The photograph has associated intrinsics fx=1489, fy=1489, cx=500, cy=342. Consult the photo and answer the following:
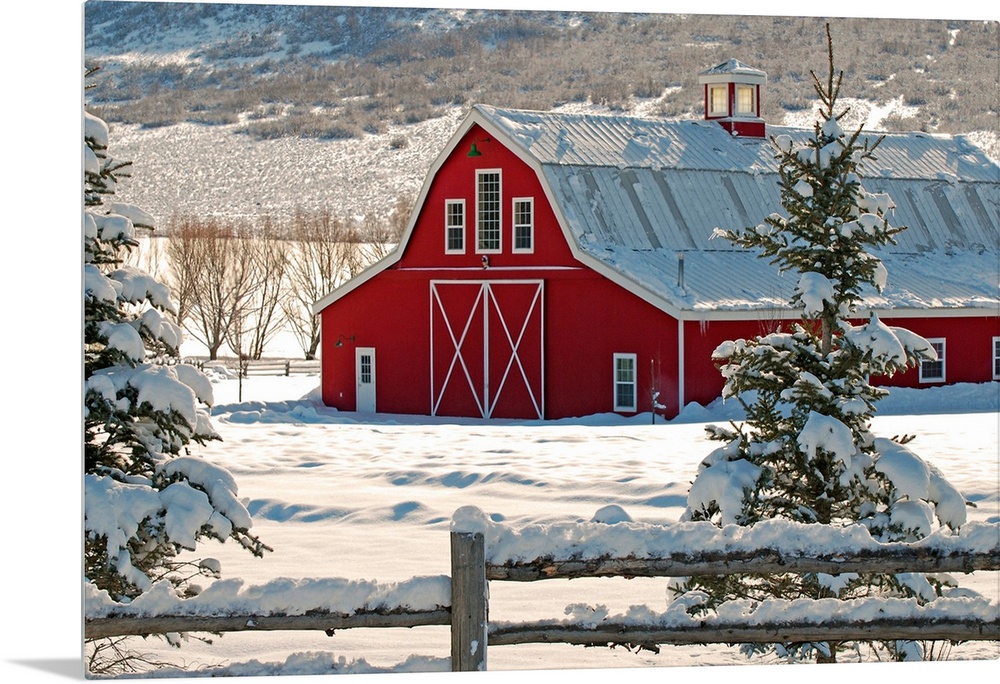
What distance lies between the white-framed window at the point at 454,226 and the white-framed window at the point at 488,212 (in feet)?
1.19

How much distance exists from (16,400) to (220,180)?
49.2 m

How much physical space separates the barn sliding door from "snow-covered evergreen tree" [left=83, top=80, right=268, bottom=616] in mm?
15290

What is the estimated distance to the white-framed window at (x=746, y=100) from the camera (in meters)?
27.3

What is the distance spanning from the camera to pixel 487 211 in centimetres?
2434

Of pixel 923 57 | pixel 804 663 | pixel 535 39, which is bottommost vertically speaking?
pixel 804 663

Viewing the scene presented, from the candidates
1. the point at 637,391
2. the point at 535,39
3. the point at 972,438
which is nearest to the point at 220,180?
the point at 535,39

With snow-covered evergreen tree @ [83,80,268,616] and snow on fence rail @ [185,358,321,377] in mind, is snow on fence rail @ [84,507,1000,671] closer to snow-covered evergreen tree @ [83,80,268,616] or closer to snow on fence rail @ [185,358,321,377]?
snow-covered evergreen tree @ [83,80,268,616]

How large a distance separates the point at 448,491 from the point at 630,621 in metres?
7.86

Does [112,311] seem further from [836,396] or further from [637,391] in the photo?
[637,391]

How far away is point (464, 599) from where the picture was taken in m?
6.92

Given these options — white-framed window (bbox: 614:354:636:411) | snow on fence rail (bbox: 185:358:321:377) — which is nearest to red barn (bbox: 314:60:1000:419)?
white-framed window (bbox: 614:354:636:411)

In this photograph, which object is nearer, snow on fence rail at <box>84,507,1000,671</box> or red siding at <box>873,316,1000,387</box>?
snow on fence rail at <box>84,507,1000,671</box>

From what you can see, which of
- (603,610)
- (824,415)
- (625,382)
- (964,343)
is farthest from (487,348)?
(603,610)

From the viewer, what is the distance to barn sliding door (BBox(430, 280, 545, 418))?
23.5 metres
